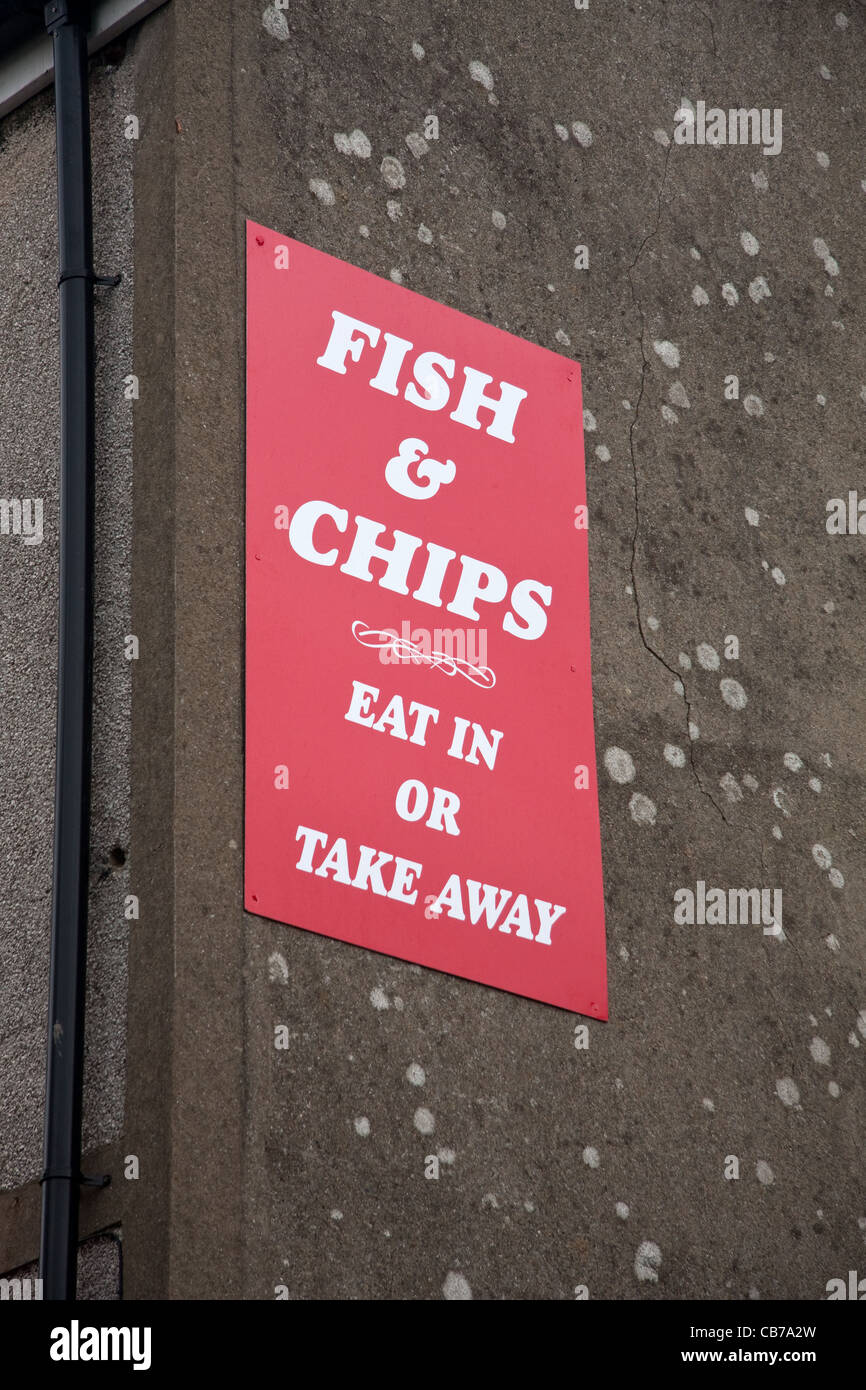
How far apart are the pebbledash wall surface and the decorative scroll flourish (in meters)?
0.37

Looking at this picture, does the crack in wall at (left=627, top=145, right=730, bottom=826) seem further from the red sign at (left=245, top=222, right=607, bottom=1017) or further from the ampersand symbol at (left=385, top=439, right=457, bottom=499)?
the ampersand symbol at (left=385, top=439, right=457, bottom=499)

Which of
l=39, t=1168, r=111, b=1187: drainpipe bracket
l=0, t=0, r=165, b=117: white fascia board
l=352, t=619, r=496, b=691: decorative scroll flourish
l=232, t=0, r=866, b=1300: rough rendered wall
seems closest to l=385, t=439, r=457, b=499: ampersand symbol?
l=352, t=619, r=496, b=691: decorative scroll flourish

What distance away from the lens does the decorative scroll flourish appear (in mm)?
4180

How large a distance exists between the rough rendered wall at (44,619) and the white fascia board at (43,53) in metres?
0.05

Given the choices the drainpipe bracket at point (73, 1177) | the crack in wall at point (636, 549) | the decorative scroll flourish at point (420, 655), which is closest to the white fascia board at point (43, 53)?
the crack in wall at point (636, 549)

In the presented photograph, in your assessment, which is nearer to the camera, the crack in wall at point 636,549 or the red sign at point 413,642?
the red sign at point 413,642

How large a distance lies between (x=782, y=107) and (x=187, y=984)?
4.13 m

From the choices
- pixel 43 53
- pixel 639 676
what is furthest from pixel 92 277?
pixel 639 676

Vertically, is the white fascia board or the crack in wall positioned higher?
the white fascia board

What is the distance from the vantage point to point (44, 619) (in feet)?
14.2

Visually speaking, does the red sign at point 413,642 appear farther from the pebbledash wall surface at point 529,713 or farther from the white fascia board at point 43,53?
the white fascia board at point 43,53

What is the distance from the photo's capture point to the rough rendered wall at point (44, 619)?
3861 mm
